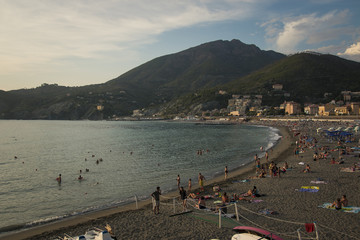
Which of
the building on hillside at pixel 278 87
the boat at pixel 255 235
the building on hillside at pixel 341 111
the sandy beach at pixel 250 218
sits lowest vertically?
the sandy beach at pixel 250 218

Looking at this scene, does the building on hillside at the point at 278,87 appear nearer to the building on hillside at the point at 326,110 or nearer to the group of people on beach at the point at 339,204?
the building on hillside at the point at 326,110

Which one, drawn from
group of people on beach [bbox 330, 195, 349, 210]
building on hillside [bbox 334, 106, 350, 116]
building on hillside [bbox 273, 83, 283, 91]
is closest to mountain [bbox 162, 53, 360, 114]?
building on hillside [bbox 273, 83, 283, 91]

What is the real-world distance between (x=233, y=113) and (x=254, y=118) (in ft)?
78.4

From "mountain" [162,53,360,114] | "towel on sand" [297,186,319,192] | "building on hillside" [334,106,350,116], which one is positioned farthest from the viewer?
"mountain" [162,53,360,114]

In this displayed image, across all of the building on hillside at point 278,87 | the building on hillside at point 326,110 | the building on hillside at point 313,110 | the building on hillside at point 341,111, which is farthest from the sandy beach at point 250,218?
the building on hillside at point 278,87

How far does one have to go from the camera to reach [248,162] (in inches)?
1257

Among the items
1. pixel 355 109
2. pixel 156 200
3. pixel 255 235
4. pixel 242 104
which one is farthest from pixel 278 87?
pixel 255 235

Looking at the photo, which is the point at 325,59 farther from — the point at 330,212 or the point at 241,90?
the point at 330,212

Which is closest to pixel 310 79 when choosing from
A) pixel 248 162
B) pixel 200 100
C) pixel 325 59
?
pixel 325 59

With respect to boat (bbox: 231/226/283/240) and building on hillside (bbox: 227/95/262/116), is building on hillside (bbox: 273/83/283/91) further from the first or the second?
boat (bbox: 231/226/283/240)

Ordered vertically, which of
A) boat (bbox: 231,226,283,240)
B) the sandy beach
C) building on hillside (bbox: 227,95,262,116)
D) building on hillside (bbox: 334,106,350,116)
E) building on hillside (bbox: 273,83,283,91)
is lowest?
the sandy beach

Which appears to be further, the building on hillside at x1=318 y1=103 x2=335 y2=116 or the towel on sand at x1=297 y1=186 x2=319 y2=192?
the building on hillside at x1=318 y1=103 x2=335 y2=116

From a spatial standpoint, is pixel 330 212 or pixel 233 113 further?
pixel 233 113

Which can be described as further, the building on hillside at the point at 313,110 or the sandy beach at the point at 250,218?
the building on hillside at the point at 313,110
